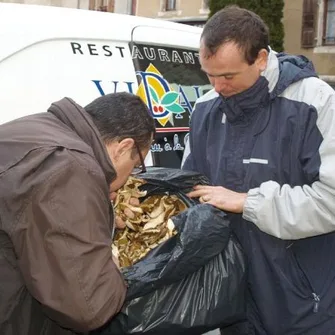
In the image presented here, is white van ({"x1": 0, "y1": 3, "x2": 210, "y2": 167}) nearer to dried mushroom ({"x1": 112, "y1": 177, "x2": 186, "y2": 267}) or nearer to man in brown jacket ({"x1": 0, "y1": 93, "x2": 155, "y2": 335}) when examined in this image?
dried mushroom ({"x1": 112, "y1": 177, "x2": 186, "y2": 267})

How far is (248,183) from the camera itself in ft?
7.37

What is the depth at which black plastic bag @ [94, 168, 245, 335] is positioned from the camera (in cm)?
200

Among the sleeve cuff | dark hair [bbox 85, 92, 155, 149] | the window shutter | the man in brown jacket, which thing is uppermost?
dark hair [bbox 85, 92, 155, 149]

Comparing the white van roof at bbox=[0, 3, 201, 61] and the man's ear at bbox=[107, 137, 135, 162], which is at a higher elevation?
the white van roof at bbox=[0, 3, 201, 61]

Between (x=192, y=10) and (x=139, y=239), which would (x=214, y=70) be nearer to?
(x=139, y=239)

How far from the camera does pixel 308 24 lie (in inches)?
679

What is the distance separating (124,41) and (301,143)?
1148 mm

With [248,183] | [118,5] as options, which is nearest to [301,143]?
[248,183]

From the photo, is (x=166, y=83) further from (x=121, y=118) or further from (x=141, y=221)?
(x=121, y=118)

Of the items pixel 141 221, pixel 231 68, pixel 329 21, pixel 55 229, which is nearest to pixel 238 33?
pixel 231 68

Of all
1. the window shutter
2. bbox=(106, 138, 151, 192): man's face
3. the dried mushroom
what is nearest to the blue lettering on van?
the dried mushroom

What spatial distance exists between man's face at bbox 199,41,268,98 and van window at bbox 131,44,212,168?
30.3 inches

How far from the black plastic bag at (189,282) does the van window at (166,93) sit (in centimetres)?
89

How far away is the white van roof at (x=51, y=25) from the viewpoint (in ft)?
8.47
